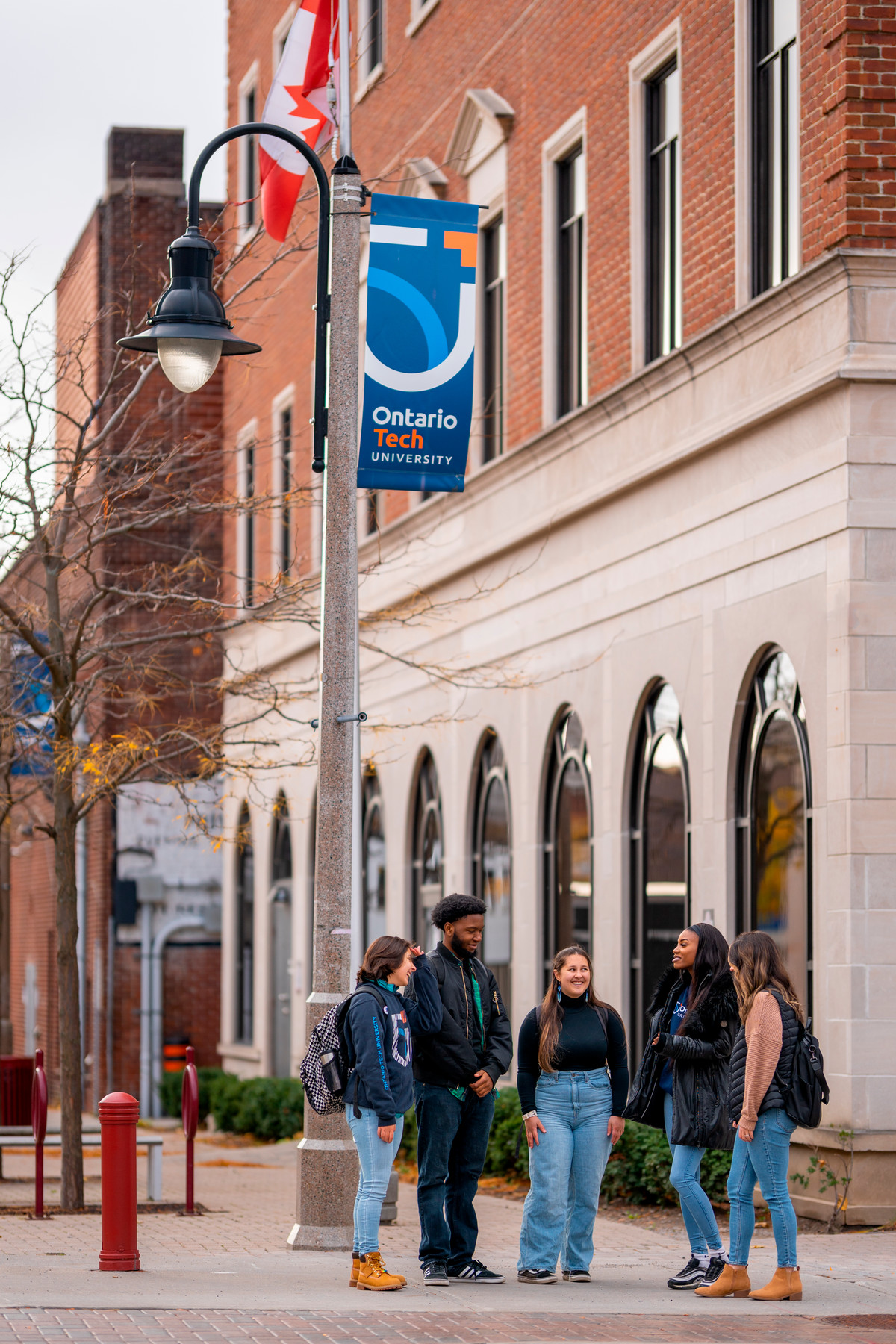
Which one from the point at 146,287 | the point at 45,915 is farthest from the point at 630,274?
the point at 45,915

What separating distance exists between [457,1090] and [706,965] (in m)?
1.39

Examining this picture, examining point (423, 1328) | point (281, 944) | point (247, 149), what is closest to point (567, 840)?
point (423, 1328)

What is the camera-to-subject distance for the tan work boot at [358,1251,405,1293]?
10188 millimetres

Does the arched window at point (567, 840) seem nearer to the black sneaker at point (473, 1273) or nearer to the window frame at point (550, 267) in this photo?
the window frame at point (550, 267)

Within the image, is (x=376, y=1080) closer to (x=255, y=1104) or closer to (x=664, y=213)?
(x=664, y=213)

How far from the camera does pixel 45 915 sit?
37.3 m

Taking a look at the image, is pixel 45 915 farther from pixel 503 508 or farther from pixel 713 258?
pixel 713 258

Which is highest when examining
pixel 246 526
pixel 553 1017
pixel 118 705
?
pixel 246 526

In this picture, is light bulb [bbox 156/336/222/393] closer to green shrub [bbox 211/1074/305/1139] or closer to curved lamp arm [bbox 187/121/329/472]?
curved lamp arm [bbox 187/121/329/472]

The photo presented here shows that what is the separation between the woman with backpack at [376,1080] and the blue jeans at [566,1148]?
0.72 m

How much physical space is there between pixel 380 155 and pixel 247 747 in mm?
9255

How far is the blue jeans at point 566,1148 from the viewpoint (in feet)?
34.0

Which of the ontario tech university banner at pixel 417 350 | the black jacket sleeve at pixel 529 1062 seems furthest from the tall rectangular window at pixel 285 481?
the black jacket sleeve at pixel 529 1062

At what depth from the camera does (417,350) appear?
12938 millimetres
